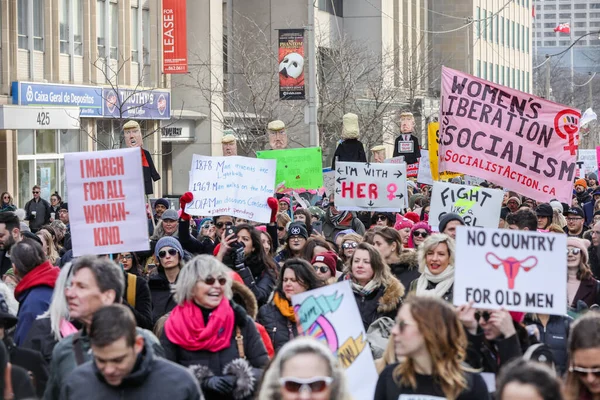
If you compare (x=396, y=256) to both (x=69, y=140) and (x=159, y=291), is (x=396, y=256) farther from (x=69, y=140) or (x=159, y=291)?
(x=69, y=140)

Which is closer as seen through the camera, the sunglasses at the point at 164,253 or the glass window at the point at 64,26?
the sunglasses at the point at 164,253

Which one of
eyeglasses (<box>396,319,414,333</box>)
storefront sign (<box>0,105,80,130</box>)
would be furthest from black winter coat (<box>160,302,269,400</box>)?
storefront sign (<box>0,105,80,130</box>)

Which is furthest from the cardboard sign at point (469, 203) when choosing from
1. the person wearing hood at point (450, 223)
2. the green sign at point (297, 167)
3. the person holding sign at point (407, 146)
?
the person holding sign at point (407, 146)

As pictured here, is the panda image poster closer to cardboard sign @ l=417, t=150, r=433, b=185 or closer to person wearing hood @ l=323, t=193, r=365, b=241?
cardboard sign @ l=417, t=150, r=433, b=185

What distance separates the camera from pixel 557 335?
782 centimetres

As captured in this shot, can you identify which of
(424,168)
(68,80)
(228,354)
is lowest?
(228,354)

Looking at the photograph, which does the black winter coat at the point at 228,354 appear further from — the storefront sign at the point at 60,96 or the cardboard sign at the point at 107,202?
the storefront sign at the point at 60,96

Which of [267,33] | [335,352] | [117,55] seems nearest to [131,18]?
[117,55]

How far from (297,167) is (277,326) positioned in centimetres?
991

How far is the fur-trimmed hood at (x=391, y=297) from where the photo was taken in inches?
352

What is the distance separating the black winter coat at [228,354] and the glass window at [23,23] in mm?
28054

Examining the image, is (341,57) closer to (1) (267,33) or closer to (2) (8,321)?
(1) (267,33)

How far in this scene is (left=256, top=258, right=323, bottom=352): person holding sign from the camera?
331 inches

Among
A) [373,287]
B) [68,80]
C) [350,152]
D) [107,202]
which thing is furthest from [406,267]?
[68,80]
